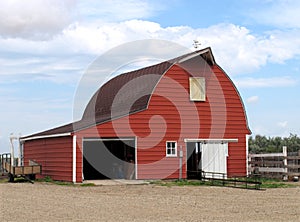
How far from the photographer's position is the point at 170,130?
2920 centimetres

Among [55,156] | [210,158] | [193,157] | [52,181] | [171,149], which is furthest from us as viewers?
[193,157]

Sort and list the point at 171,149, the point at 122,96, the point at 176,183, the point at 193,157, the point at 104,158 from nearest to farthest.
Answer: the point at 176,183 < the point at 171,149 < the point at 193,157 < the point at 104,158 < the point at 122,96

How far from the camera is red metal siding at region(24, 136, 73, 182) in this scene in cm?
2769

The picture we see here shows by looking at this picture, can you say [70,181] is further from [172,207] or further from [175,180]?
[172,207]

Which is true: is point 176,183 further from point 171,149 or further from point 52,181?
point 52,181

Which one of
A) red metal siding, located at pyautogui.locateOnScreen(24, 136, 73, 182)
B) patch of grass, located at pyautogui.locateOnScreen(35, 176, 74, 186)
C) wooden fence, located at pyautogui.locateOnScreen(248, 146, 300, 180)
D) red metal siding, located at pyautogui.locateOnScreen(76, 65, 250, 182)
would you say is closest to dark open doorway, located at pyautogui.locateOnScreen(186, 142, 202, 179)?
red metal siding, located at pyautogui.locateOnScreen(76, 65, 250, 182)

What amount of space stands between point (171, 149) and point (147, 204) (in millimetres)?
11533

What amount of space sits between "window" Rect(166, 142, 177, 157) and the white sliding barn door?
1.37m

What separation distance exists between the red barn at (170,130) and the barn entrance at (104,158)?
0.35 feet

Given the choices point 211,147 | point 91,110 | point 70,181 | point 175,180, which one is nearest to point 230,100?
point 211,147

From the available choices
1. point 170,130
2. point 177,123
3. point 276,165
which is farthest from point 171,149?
point 276,165

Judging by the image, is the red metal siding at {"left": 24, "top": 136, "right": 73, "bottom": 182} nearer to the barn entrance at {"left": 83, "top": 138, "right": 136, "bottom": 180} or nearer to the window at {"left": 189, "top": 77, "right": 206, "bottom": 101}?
the barn entrance at {"left": 83, "top": 138, "right": 136, "bottom": 180}

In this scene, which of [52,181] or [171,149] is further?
[171,149]

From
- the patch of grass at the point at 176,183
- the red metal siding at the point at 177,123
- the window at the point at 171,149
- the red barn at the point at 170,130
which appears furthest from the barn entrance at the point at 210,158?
the patch of grass at the point at 176,183
